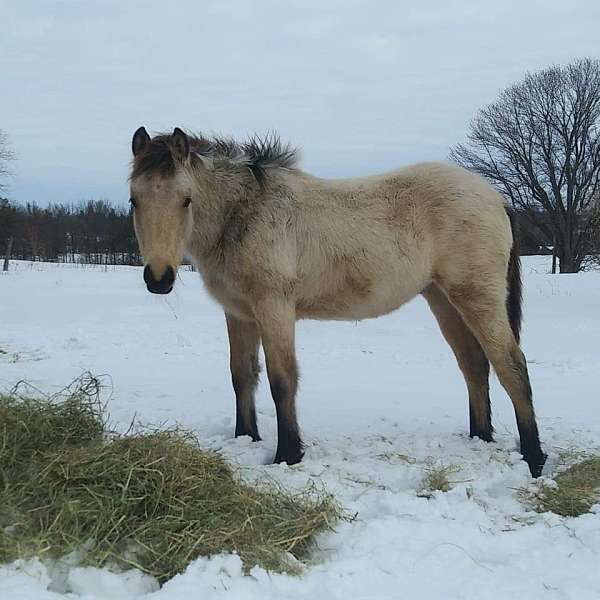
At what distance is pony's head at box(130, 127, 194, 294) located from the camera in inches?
153

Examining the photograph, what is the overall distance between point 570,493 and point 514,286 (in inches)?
79.7

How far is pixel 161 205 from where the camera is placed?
3.98 m

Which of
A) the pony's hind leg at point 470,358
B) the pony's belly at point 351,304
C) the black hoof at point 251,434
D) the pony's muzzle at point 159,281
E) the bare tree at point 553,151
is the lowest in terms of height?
the black hoof at point 251,434

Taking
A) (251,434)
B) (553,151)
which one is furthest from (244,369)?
(553,151)

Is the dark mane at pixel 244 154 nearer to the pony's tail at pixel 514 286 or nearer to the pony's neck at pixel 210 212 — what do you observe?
the pony's neck at pixel 210 212

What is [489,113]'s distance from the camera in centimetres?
3522

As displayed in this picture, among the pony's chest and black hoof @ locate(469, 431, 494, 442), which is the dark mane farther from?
black hoof @ locate(469, 431, 494, 442)

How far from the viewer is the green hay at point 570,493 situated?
137 inches

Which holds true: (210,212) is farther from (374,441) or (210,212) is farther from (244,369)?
(374,441)

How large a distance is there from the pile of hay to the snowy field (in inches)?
5.2

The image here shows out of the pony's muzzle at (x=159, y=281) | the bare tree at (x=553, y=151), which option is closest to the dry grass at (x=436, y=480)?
the pony's muzzle at (x=159, y=281)

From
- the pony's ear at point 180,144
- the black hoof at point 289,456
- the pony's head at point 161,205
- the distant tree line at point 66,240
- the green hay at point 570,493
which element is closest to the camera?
the green hay at point 570,493

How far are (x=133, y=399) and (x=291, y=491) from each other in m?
3.12

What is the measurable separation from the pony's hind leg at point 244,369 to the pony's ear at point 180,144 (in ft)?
4.70
